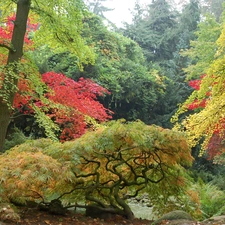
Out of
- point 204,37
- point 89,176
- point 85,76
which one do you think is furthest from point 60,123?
point 204,37

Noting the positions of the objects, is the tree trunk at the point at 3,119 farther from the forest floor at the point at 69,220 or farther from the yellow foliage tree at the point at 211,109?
the yellow foliage tree at the point at 211,109

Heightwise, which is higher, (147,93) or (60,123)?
(147,93)

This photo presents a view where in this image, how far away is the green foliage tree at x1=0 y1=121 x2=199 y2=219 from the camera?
3.97 meters

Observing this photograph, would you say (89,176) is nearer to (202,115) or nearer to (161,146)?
(161,146)

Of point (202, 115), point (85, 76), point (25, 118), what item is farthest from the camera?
point (85, 76)

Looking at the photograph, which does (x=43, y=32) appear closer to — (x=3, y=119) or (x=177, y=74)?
(x=3, y=119)

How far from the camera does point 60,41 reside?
609cm

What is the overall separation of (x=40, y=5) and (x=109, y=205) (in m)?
4.09

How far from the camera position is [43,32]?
6.25m

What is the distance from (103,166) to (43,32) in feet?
10.3

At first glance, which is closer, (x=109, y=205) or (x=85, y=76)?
(x=109, y=205)

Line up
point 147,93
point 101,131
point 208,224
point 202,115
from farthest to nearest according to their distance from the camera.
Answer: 1. point 147,93
2. point 101,131
3. point 202,115
4. point 208,224

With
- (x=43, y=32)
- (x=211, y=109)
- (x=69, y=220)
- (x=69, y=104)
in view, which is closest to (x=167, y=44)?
(x=69, y=104)

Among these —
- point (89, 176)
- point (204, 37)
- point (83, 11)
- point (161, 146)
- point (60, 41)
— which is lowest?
point (89, 176)
